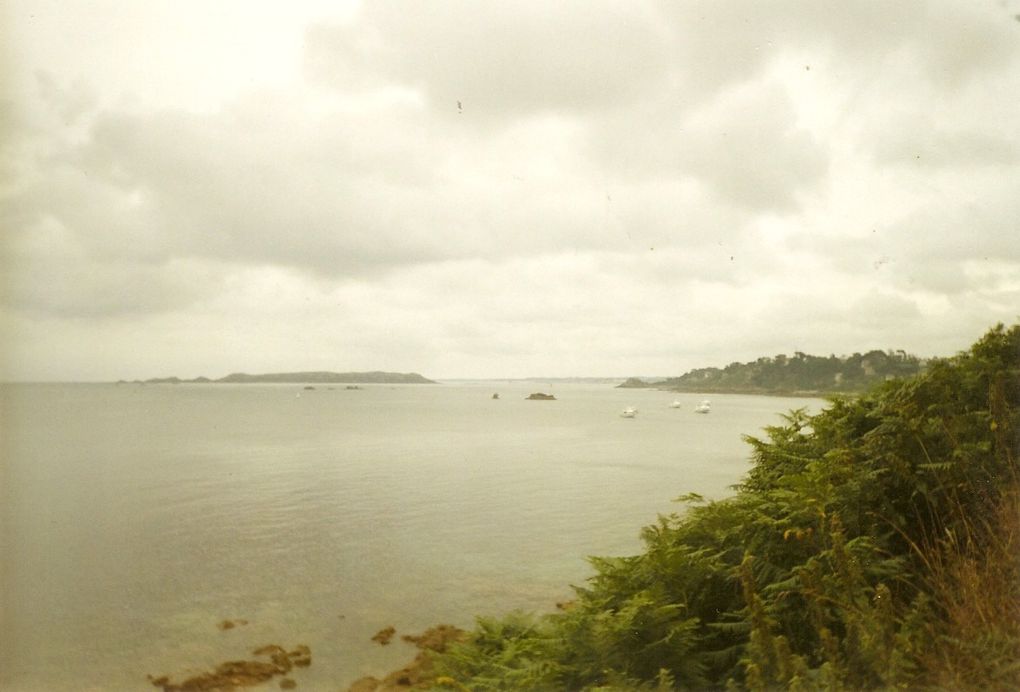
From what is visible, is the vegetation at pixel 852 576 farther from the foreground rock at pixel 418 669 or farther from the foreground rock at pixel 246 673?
the foreground rock at pixel 246 673

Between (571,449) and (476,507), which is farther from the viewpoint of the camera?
(571,449)

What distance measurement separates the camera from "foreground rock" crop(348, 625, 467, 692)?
8.68 m

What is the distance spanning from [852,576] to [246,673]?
31.0 ft

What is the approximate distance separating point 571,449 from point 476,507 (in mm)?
24100

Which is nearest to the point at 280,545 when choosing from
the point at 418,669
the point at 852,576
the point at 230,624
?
the point at 230,624

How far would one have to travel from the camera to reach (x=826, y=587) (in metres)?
4.19

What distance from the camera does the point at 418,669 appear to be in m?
9.33

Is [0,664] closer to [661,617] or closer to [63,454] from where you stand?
[661,617]

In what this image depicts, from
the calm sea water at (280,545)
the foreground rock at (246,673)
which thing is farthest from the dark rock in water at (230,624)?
the foreground rock at (246,673)

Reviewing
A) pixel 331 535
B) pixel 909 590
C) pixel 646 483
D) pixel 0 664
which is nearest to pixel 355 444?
pixel 646 483

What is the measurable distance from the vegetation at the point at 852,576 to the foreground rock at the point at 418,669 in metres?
2.34

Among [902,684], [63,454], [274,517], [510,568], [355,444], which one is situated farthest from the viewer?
[355,444]

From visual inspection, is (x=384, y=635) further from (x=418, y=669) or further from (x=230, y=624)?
(x=230, y=624)

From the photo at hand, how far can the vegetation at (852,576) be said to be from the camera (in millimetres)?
3418
